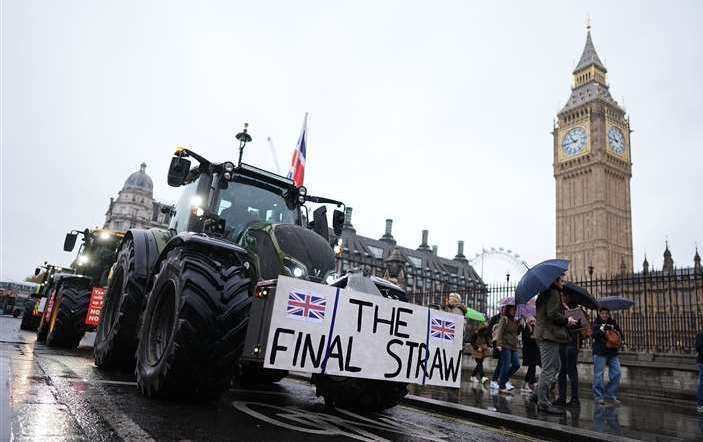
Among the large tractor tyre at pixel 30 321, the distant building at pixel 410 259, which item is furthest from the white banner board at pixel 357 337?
the distant building at pixel 410 259

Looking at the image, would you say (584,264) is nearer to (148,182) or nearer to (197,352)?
(148,182)

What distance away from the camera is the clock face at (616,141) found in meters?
91.4

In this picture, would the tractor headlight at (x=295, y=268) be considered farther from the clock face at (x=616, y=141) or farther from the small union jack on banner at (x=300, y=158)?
the clock face at (x=616, y=141)

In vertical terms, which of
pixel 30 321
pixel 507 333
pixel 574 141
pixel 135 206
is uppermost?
pixel 574 141

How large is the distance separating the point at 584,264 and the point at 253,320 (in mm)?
93484

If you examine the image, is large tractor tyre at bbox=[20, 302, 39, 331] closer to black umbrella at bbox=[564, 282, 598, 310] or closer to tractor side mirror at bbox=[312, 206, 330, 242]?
tractor side mirror at bbox=[312, 206, 330, 242]

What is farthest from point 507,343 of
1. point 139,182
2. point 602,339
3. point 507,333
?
point 139,182

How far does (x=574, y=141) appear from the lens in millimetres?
93750

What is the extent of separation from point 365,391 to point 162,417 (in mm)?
2501

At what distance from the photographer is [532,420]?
603 cm

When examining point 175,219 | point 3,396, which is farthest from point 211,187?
point 3,396

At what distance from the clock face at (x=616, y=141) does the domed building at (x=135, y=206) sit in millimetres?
85148

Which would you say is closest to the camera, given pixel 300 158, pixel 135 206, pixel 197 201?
pixel 197 201

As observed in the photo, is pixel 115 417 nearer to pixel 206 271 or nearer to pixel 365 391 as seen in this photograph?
pixel 206 271
